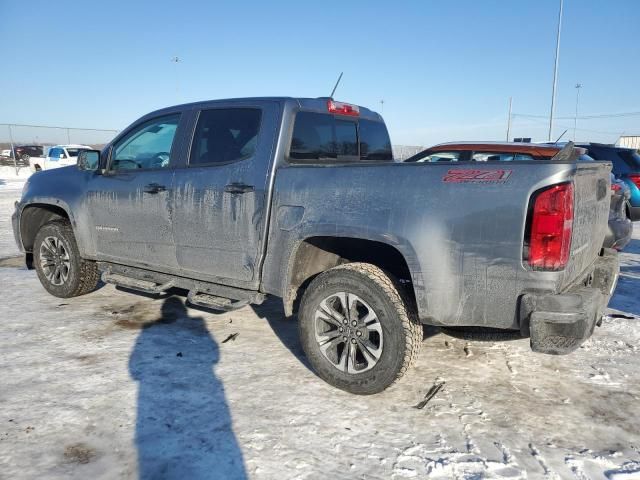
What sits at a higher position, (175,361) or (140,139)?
(140,139)

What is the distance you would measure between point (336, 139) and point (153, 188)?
167cm

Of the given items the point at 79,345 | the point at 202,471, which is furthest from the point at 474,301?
the point at 79,345

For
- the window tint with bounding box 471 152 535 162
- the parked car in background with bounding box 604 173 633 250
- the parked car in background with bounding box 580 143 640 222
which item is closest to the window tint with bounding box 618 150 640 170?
the parked car in background with bounding box 580 143 640 222

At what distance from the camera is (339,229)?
312 cm

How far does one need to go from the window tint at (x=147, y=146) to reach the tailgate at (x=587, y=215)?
324 cm

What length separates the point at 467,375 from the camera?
3.56 m

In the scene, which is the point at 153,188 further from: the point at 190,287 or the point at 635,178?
the point at 635,178

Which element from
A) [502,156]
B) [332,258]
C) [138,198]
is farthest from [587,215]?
[502,156]

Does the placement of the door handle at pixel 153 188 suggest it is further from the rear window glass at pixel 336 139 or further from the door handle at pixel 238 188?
the rear window glass at pixel 336 139

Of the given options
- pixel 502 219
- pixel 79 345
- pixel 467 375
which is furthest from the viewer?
pixel 79 345

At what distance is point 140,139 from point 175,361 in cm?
220

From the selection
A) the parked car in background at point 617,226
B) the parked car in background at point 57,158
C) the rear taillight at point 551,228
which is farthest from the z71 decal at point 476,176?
the parked car in background at point 57,158

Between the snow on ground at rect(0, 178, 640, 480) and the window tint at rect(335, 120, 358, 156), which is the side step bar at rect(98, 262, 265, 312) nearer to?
the snow on ground at rect(0, 178, 640, 480)

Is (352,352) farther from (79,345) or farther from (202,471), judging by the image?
(79,345)
